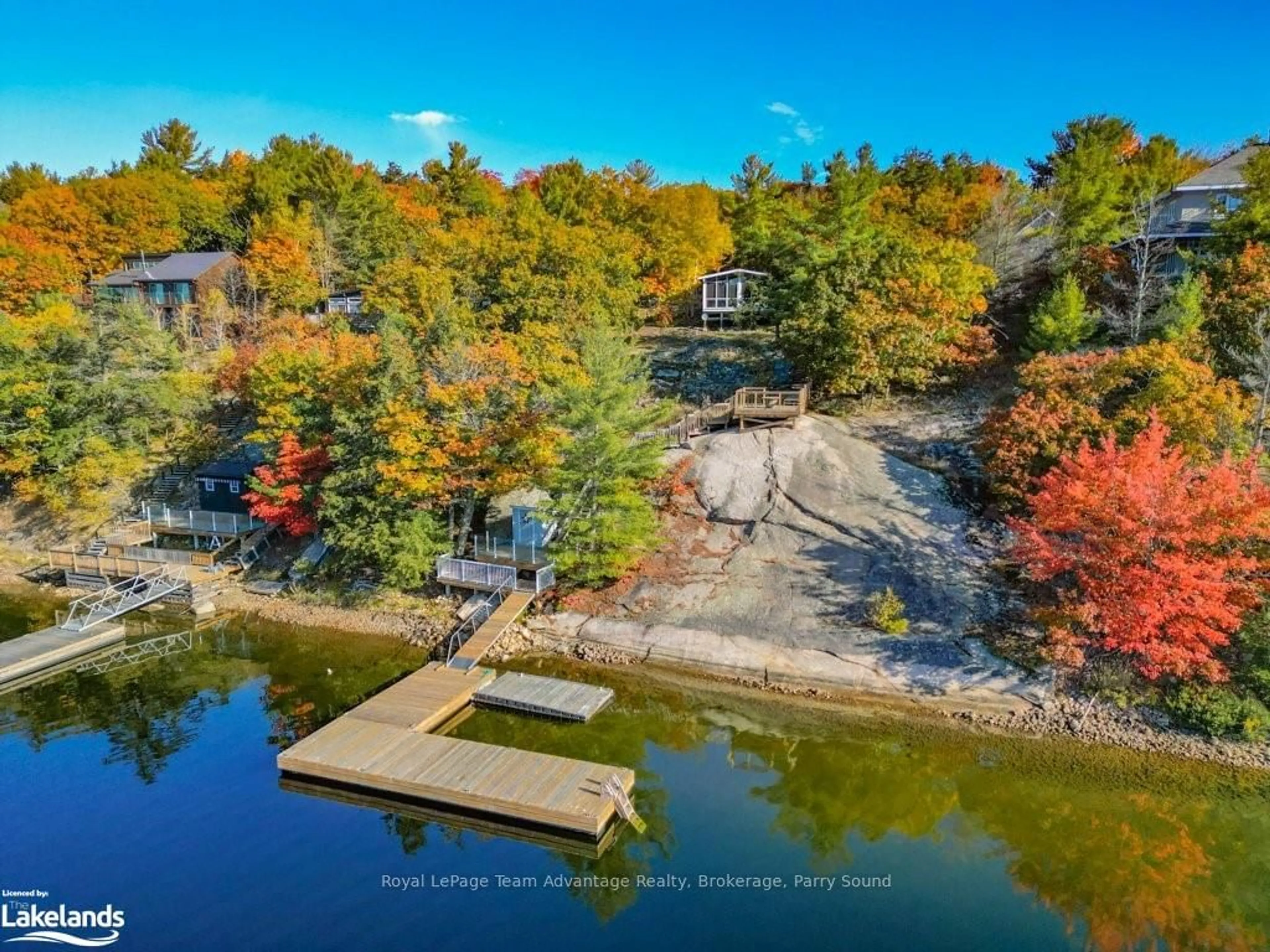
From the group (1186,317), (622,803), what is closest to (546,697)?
(622,803)

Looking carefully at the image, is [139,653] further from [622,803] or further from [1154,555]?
[1154,555]

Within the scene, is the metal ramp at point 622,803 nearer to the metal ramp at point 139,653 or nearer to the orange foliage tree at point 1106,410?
the orange foliage tree at point 1106,410

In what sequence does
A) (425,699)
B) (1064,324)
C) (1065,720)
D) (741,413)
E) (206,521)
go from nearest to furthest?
1. (1065,720)
2. (425,699)
3. (1064,324)
4. (741,413)
5. (206,521)

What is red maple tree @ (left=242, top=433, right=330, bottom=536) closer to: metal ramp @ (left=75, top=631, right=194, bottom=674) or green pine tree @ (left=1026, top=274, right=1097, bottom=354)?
metal ramp @ (left=75, top=631, right=194, bottom=674)

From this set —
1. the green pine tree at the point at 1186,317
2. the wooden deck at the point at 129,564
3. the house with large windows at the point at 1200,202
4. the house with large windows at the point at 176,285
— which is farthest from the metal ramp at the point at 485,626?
the house with large windows at the point at 176,285

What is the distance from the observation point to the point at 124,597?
3041cm

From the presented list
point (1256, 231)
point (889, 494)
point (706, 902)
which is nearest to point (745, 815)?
point (706, 902)

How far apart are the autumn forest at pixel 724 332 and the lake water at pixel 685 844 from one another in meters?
5.09

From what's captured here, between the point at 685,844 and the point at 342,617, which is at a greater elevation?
the point at 342,617

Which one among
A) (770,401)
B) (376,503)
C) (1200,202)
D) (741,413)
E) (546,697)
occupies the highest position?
(1200,202)

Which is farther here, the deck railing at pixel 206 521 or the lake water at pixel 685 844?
the deck railing at pixel 206 521

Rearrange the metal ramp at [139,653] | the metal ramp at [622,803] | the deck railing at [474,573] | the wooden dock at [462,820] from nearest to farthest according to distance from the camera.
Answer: the wooden dock at [462,820]
the metal ramp at [622,803]
the metal ramp at [139,653]
the deck railing at [474,573]

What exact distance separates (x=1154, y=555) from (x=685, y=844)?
14.5 metres

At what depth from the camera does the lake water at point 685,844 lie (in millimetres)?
15344
